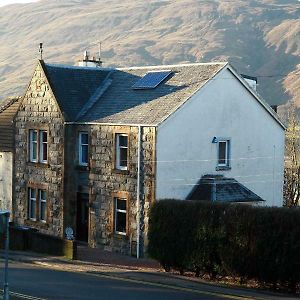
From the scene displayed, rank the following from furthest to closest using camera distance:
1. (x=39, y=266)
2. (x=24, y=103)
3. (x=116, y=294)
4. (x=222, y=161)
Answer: (x=24, y=103) < (x=222, y=161) < (x=39, y=266) < (x=116, y=294)

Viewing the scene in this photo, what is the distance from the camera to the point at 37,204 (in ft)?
121

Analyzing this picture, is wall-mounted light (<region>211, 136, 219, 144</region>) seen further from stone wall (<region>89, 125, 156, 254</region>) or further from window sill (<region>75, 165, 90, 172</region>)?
window sill (<region>75, 165, 90, 172</region>)

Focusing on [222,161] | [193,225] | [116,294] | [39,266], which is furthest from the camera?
[222,161]

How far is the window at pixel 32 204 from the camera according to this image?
37.5 meters

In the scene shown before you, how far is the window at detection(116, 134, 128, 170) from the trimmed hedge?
22.3 feet

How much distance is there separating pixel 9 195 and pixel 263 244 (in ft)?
68.4

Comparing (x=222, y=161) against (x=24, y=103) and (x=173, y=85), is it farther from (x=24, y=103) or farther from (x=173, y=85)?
(x=24, y=103)

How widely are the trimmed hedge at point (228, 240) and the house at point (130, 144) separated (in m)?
5.30

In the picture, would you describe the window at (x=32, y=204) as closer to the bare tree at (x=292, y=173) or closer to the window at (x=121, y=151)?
the window at (x=121, y=151)

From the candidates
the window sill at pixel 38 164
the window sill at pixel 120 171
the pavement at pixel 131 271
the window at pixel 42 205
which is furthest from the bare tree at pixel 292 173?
the pavement at pixel 131 271

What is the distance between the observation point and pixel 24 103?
37656 millimetres

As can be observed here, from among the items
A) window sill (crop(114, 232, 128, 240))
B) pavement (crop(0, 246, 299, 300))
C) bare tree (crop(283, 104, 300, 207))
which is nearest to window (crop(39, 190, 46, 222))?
pavement (crop(0, 246, 299, 300))

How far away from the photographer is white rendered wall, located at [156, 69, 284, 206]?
3112cm

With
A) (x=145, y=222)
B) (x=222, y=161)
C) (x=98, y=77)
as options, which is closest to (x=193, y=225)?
(x=145, y=222)
